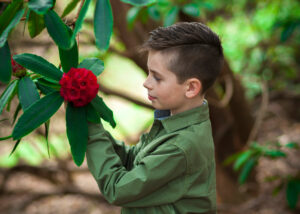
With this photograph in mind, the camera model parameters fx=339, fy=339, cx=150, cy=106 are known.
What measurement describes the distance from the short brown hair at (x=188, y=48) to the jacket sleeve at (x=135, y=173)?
23cm

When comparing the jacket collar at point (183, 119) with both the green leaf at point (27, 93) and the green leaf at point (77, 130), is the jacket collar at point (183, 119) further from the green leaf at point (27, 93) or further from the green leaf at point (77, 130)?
the green leaf at point (27, 93)

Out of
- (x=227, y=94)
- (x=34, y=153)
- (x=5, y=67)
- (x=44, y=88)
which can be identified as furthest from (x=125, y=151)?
(x=34, y=153)

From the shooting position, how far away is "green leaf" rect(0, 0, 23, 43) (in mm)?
831

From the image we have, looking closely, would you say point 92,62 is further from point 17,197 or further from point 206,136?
point 17,197

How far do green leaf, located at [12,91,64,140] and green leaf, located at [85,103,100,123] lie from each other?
0.29 ft

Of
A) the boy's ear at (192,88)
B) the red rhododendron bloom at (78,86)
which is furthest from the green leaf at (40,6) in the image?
the boy's ear at (192,88)

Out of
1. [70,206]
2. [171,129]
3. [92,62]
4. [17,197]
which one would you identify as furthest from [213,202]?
Result: [17,197]

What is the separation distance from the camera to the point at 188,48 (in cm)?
96

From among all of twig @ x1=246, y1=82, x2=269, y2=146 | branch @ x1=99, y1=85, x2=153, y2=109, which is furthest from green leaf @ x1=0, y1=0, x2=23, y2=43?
twig @ x1=246, y1=82, x2=269, y2=146

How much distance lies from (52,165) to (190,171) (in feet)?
8.43

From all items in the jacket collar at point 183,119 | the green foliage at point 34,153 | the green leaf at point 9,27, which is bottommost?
the green foliage at point 34,153

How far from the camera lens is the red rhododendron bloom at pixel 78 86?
849mm

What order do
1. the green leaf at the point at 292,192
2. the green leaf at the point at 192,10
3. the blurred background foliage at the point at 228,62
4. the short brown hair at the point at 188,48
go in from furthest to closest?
1. the blurred background foliage at the point at 228,62
2. the green leaf at the point at 292,192
3. the green leaf at the point at 192,10
4. the short brown hair at the point at 188,48

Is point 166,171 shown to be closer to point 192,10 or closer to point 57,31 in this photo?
point 57,31
